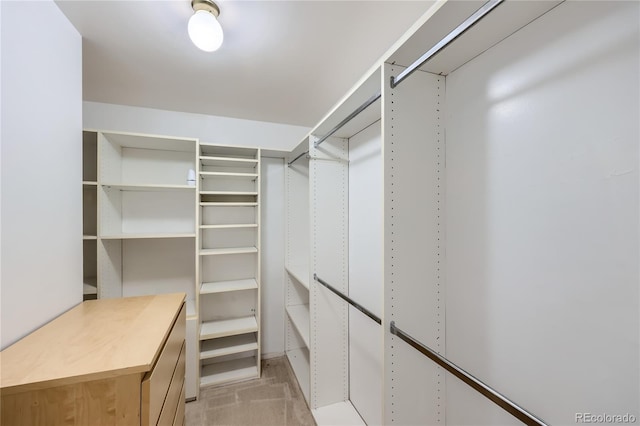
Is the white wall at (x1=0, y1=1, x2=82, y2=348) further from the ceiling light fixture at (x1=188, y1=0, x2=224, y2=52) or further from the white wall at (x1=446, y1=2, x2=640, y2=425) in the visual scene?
the white wall at (x1=446, y1=2, x2=640, y2=425)

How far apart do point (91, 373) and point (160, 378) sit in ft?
0.85

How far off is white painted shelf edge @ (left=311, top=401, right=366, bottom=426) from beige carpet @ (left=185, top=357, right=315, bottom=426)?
8cm

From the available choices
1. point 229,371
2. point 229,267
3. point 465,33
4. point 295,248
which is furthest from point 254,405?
point 465,33

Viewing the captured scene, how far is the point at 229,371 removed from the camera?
7.53ft

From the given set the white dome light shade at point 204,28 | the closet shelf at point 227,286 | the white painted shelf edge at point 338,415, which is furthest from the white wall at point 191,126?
the white painted shelf edge at point 338,415

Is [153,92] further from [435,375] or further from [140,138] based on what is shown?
[435,375]

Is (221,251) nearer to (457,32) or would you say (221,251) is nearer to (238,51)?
(238,51)

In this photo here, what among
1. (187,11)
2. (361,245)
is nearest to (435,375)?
(361,245)

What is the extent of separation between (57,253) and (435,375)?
178cm

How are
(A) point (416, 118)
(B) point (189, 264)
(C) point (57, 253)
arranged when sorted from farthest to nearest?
(B) point (189, 264) < (C) point (57, 253) < (A) point (416, 118)

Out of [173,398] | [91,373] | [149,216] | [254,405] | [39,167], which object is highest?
[39,167]

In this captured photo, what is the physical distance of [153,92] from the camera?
76.4 inches

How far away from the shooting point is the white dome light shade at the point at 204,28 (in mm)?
1094

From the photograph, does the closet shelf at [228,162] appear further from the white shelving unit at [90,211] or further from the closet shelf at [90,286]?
the closet shelf at [90,286]
